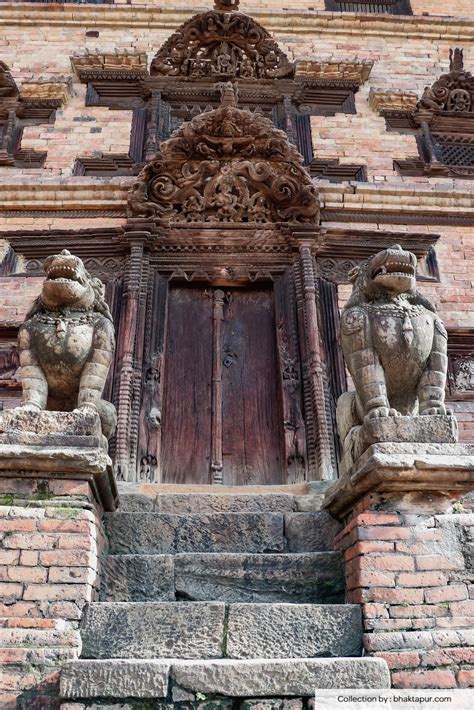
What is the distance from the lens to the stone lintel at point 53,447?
3.74m

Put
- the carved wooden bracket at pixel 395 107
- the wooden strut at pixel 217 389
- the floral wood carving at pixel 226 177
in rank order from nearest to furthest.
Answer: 1. the wooden strut at pixel 217 389
2. the floral wood carving at pixel 226 177
3. the carved wooden bracket at pixel 395 107

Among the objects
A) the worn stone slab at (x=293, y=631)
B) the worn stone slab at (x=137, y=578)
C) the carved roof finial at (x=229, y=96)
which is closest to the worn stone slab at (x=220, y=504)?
the worn stone slab at (x=137, y=578)

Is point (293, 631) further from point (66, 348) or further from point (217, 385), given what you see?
point (217, 385)

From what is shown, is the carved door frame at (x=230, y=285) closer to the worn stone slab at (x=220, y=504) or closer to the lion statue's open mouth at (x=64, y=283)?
the worn stone slab at (x=220, y=504)

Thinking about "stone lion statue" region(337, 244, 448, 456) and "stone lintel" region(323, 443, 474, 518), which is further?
"stone lion statue" region(337, 244, 448, 456)

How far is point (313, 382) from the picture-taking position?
6.67 m

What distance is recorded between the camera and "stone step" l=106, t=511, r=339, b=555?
443cm

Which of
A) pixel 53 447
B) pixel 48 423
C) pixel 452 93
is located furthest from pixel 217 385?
pixel 452 93

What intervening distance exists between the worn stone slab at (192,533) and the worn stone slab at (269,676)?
1.44 metres

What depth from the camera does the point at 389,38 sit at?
1016 centimetres

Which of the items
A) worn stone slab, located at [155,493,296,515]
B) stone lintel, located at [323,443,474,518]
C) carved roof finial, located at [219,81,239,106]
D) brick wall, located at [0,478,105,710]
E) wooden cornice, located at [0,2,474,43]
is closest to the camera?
brick wall, located at [0,478,105,710]

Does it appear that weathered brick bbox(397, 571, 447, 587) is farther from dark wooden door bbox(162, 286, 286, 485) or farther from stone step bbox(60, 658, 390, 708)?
dark wooden door bbox(162, 286, 286, 485)

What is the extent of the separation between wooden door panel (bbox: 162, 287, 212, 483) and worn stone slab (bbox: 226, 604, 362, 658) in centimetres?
317

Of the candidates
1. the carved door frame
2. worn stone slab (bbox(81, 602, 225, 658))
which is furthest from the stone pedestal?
the carved door frame
